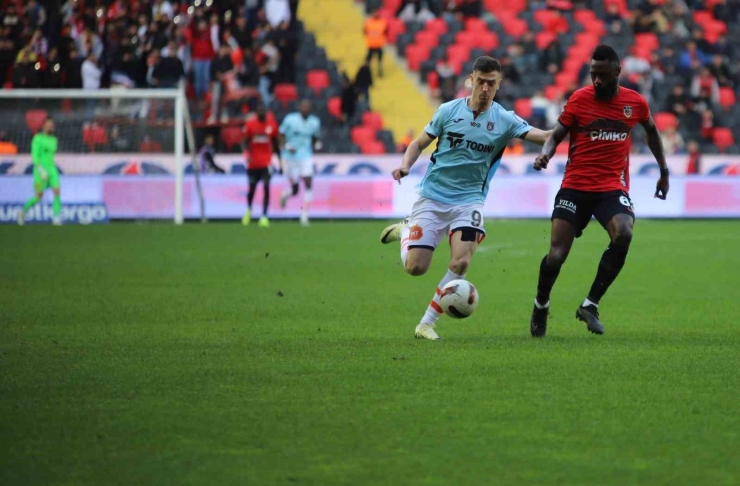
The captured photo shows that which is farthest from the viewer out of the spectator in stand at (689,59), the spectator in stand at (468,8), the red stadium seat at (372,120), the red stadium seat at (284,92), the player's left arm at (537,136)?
the spectator in stand at (468,8)

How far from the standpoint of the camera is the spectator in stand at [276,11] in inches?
1214

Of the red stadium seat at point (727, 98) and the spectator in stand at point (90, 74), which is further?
the red stadium seat at point (727, 98)

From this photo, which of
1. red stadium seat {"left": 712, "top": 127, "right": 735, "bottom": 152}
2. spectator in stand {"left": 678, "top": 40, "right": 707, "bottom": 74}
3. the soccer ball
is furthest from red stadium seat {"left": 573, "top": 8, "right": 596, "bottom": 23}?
the soccer ball

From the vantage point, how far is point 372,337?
30.5ft

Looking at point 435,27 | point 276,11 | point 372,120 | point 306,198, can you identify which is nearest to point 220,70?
point 276,11

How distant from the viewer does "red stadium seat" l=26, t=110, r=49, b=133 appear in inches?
1017

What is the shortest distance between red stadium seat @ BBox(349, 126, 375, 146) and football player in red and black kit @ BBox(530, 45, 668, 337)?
20555 mm

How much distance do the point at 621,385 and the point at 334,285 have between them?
666 cm

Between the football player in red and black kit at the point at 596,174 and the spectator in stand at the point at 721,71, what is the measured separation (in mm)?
24400

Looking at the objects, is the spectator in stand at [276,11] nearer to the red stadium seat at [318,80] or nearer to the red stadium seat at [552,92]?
the red stadium seat at [318,80]

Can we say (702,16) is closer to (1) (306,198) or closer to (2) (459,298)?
(1) (306,198)

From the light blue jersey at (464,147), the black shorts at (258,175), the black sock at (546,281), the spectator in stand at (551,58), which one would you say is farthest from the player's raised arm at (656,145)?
the spectator in stand at (551,58)

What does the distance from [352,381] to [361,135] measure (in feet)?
75.7

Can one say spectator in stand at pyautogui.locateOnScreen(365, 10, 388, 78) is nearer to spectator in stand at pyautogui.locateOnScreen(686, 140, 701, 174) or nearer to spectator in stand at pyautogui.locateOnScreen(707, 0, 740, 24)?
spectator in stand at pyautogui.locateOnScreen(686, 140, 701, 174)
